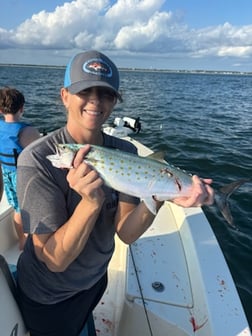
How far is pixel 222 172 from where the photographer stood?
9.01 metres

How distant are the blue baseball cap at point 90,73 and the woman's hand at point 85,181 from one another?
0.40 m

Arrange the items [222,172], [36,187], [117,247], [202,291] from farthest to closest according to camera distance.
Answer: [222,172] → [117,247] → [202,291] → [36,187]

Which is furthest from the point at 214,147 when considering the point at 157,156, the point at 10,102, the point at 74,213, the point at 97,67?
the point at 74,213

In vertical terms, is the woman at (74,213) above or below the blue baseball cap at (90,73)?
below

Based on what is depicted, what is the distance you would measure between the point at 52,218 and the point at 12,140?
2432 millimetres

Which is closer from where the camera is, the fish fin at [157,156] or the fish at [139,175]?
the fish at [139,175]

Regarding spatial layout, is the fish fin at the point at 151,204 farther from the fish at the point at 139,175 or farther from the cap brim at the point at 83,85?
the cap brim at the point at 83,85

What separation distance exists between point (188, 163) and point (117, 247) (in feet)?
19.9

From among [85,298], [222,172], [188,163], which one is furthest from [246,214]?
[85,298]

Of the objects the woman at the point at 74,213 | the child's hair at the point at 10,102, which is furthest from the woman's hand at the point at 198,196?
the child's hair at the point at 10,102

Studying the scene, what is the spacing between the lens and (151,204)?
1.97 m

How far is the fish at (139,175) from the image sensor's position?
1.84 meters

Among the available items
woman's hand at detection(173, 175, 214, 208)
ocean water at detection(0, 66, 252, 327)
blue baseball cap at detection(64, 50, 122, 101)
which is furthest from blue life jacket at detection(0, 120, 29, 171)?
woman's hand at detection(173, 175, 214, 208)

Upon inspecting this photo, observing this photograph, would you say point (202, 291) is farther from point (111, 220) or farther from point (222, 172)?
point (222, 172)
